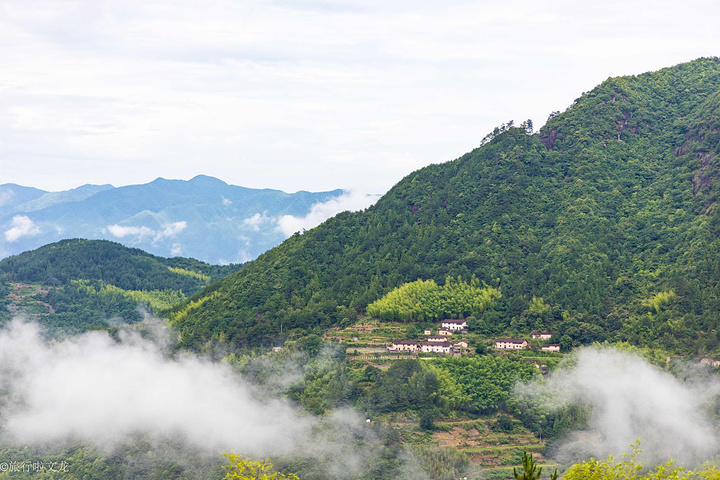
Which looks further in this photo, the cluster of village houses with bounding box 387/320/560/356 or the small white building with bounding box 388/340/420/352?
the small white building with bounding box 388/340/420/352

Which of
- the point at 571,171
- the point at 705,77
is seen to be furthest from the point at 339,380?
the point at 705,77

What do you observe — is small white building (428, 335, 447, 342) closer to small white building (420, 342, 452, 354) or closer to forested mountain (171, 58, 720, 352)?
small white building (420, 342, 452, 354)

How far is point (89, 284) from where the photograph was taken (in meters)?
151

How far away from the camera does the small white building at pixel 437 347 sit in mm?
78938

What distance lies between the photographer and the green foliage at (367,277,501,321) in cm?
8556

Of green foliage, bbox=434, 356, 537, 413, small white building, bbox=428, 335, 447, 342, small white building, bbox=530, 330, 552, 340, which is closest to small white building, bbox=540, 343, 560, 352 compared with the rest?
small white building, bbox=530, 330, 552, 340

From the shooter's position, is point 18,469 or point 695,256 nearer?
point 18,469

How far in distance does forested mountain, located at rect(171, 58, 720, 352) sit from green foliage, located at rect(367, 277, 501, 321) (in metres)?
1.47

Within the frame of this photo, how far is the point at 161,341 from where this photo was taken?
96.8m

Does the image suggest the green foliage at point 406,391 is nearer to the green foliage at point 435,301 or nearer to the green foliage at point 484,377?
the green foliage at point 484,377

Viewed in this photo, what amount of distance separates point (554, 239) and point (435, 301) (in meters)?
15.1

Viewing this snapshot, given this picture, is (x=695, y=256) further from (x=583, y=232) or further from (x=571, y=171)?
(x=571, y=171)

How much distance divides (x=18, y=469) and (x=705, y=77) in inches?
3838

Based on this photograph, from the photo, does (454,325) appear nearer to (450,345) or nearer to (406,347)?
(450,345)
